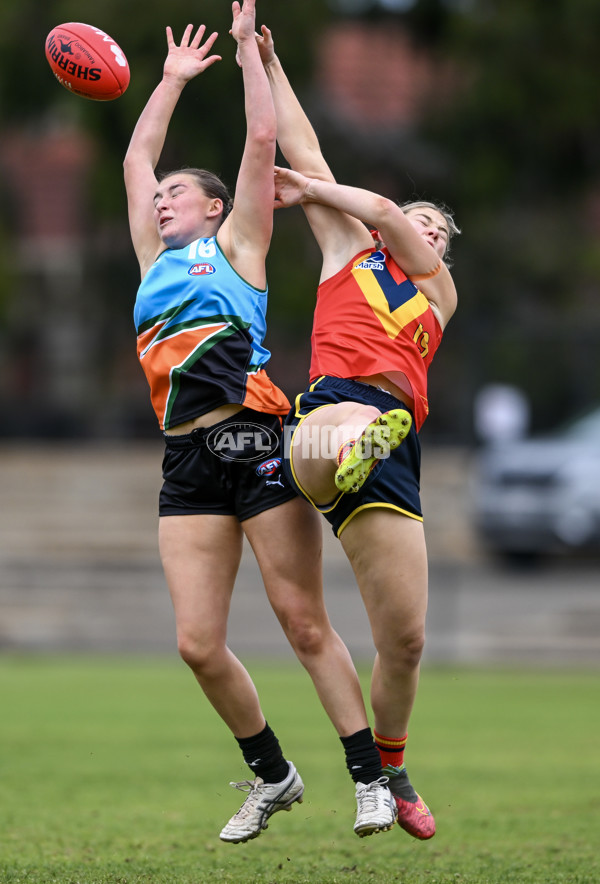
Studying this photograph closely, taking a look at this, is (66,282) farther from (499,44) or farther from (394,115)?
(499,44)

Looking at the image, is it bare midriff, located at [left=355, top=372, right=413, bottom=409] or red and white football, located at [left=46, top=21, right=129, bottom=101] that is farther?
red and white football, located at [left=46, top=21, right=129, bottom=101]

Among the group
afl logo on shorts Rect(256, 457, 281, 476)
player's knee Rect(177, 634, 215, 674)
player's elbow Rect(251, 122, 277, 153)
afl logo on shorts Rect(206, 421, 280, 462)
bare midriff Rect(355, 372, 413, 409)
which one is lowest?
player's knee Rect(177, 634, 215, 674)

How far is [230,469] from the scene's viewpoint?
483cm

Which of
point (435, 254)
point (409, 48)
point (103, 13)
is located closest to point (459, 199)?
point (409, 48)

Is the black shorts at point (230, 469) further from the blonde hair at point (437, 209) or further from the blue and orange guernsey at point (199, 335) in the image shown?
the blonde hair at point (437, 209)

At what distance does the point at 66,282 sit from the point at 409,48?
7611 mm

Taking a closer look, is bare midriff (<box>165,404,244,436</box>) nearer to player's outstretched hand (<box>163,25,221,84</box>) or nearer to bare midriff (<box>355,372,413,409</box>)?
bare midriff (<box>355,372,413,409</box>)

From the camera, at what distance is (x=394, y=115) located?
24.8 metres

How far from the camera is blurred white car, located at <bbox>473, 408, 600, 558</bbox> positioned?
1578cm

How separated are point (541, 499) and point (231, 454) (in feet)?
37.7

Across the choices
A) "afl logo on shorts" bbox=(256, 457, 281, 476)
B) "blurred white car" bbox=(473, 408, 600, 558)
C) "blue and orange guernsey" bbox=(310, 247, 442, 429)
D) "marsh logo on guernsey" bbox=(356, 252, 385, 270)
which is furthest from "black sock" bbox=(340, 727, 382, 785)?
"blurred white car" bbox=(473, 408, 600, 558)

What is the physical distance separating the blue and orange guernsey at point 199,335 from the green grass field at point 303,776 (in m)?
1.78

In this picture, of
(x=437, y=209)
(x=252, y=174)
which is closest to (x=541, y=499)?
(x=437, y=209)

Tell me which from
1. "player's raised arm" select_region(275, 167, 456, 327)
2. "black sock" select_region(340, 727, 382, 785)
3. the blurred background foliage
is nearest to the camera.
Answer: "player's raised arm" select_region(275, 167, 456, 327)
